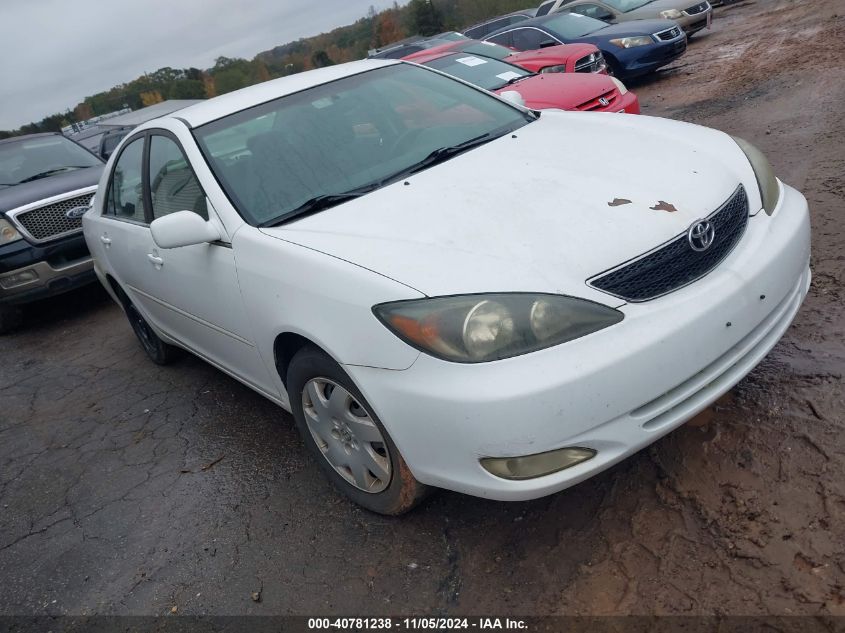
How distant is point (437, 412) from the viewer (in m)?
2.16

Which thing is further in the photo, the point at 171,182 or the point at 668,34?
the point at 668,34

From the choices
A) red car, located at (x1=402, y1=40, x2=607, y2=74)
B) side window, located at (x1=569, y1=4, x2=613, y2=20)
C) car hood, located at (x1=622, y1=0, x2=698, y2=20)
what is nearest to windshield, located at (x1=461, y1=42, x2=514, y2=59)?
red car, located at (x1=402, y1=40, x2=607, y2=74)

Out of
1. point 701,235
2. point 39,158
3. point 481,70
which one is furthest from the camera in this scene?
point 481,70

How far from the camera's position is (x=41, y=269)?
657 cm

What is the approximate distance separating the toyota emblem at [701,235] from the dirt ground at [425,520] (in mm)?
822

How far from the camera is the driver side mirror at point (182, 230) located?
2.94 meters

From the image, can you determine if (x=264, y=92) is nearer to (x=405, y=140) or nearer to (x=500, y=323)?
(x=405, y=140)

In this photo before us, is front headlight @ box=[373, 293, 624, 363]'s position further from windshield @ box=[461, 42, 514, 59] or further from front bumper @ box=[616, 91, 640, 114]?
windshield @ box=[461, 42, 514, 59]

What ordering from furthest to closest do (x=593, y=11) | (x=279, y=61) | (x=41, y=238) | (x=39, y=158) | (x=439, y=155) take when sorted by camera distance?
(x=279, y=61)
(x=593, y=11)
(x=39, y=158)
(x=41, y=238)
(x=439, y=155)

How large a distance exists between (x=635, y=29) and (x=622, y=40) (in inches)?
15.9

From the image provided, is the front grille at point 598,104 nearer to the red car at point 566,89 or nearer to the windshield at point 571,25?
the red car at point 566,89

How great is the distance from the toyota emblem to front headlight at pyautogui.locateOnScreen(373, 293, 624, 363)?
41 cm

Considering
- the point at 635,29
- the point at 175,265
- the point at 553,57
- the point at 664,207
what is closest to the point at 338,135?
the point at 175,265

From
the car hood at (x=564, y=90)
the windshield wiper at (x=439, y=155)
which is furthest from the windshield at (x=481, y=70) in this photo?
the windshield wiper at (x=439, y=155)
